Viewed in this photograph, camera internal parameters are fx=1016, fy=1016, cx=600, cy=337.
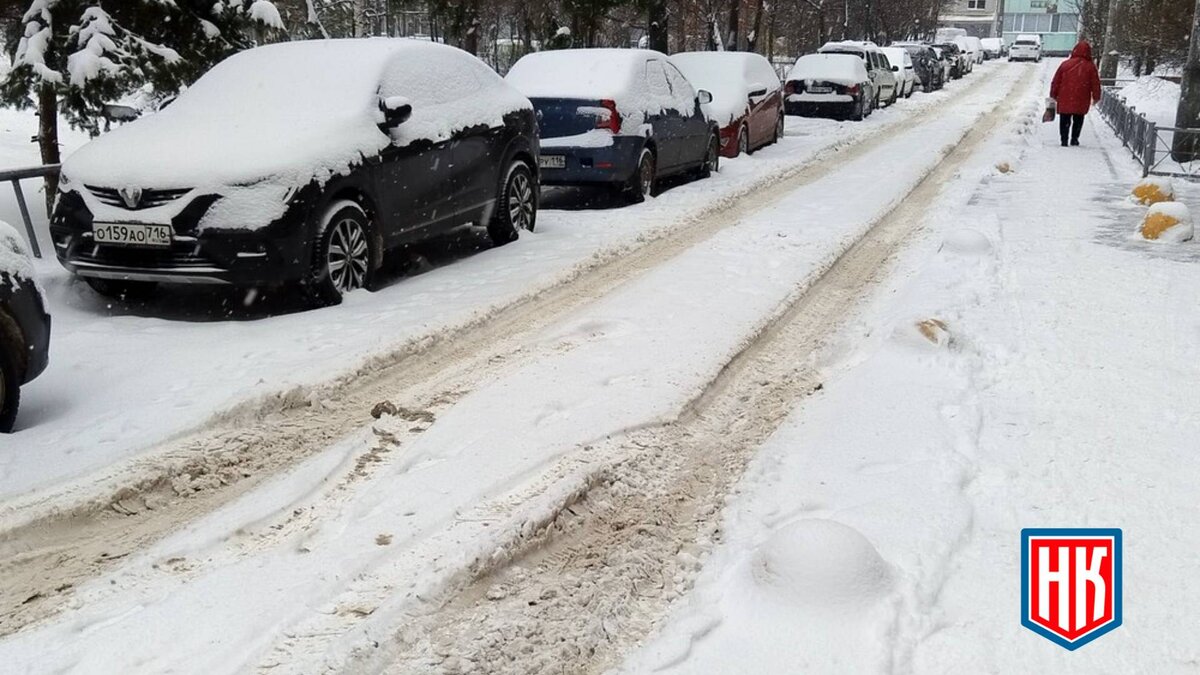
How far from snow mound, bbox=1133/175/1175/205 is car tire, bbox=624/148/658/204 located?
531 cm

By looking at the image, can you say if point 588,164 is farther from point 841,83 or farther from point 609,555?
point 841,83

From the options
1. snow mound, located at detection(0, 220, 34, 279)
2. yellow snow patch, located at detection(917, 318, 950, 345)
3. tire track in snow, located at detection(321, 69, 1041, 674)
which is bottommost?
tire track in snow, located at detection(321, 69, 1041, 674)

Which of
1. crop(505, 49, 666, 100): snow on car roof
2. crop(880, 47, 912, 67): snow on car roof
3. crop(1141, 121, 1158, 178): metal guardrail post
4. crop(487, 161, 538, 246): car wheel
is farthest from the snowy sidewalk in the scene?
crop(880, 47, 912, 67): snow on car roof

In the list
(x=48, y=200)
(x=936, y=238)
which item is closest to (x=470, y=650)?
(x=936, y=238)

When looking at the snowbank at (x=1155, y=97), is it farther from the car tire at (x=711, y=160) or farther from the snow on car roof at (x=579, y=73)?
the snow on car roof at (x=579, y=73)

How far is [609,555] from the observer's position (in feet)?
11.8

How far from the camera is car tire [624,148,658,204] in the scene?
11.4 meters

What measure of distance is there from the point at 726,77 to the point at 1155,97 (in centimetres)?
1551

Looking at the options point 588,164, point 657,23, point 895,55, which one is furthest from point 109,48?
point 895,55

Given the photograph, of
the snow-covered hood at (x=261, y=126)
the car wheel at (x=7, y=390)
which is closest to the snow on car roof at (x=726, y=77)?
the snow-covered hood at (x=261, y=126)

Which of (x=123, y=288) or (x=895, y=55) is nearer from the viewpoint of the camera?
(x=123, y=288)

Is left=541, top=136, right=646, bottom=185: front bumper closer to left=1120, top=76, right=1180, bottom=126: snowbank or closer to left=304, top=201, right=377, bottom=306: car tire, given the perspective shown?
left=304, top=201, right=377, bottom=306: car tire

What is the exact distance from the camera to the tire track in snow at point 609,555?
2.99 m

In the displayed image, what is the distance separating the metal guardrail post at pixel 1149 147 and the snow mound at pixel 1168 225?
4871 millimetres
